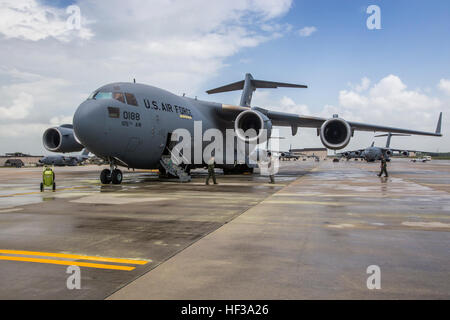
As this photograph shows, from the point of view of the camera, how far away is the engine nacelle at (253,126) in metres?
18.3

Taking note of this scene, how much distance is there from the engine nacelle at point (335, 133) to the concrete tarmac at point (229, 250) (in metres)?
11.8

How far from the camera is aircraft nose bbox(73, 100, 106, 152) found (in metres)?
12.1

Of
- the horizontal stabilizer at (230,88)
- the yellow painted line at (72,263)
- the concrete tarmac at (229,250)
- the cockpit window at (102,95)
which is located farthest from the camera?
the horizontal stabilizer at (230,88)

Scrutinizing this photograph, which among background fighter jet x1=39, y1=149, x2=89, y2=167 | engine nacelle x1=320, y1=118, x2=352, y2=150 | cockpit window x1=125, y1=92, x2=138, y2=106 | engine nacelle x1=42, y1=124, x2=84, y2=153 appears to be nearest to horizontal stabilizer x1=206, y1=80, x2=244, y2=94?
engine nacelle x1=320, y1=118, x2=352, y2=150

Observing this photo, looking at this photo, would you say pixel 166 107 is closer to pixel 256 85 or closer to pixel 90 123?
pixel 90 123

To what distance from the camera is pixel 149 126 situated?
14164 millimetres

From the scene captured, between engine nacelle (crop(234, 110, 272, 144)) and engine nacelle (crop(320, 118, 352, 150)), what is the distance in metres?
3.06

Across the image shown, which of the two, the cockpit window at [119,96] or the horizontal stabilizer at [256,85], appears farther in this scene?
the horizontal stabilizer at [256,85]

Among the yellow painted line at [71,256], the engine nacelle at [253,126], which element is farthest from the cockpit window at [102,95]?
the yellow painted line at [71,256]

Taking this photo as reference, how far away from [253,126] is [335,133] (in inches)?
187

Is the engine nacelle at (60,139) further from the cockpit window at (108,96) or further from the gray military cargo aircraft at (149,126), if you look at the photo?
the cockpit window at (108,96)

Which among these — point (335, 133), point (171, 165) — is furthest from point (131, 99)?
point (335, 133)

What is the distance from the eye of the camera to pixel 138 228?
5551 millimetres
